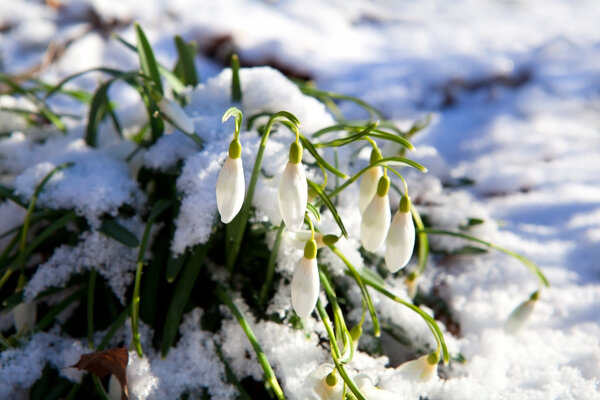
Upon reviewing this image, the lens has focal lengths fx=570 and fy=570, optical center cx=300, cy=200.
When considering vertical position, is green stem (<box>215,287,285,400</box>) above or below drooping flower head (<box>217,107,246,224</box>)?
below

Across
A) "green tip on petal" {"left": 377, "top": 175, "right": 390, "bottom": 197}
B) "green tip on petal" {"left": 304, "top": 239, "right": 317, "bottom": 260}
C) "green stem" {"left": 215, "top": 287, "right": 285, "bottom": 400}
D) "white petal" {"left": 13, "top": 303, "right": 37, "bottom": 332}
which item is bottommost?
"white petal" {"left": 13, "top": 303, "right": 37, "bottom": 332}

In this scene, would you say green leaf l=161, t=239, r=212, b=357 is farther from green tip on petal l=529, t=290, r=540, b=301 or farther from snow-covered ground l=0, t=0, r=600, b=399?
green tip on petal l=529, t=290, r=540, b=301

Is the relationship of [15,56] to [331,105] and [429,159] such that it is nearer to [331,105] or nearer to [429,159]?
[331,105]

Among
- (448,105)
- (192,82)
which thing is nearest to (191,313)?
(192,82)

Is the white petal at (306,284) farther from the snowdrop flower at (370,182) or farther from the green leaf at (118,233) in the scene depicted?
the green leaf at (118,233)

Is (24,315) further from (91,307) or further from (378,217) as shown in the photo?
(378,217)

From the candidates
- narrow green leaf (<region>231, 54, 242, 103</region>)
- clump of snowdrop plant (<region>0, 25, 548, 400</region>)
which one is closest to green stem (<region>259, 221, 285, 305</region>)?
clump of snowdrop plant (<region>0, 25, 548, 400</region>)
